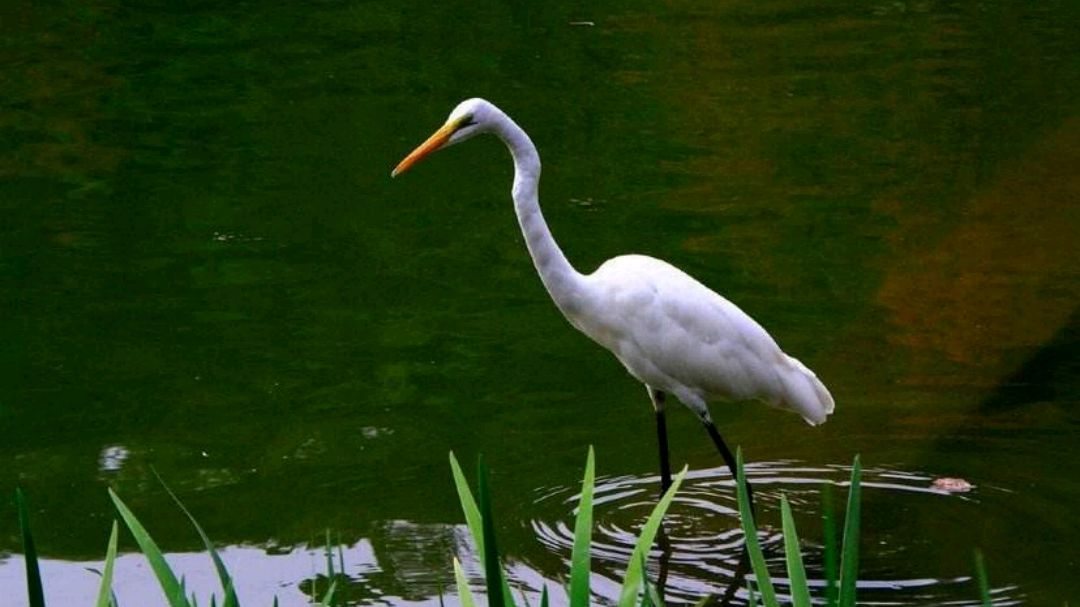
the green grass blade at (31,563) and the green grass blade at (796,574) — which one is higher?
the green grass blade at (31,563)

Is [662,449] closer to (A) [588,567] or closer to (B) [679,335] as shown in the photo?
(B) [679,335]

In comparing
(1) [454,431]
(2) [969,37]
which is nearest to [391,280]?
(1) [454,431]

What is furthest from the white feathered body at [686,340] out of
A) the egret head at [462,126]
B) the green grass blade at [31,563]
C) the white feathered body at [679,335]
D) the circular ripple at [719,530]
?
the green grass blade at [31,563]

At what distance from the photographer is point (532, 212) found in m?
4.46

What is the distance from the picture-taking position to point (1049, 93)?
886cm

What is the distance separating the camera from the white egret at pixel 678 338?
469 centimetres

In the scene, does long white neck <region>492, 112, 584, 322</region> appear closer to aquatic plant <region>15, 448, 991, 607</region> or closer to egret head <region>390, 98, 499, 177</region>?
egret head <region>390, 98, 499, 177</region>

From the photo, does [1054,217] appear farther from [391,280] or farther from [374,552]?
[374,552]

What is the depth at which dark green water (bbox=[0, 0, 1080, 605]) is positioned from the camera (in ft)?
15.7

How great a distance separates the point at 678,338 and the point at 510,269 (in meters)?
2.13

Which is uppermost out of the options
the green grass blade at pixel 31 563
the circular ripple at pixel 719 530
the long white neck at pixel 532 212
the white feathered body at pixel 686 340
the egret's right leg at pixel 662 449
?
the long white neck at pixel 532 212

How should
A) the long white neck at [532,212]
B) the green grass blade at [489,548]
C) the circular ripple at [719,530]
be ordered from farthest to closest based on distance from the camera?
1. the long white neck at [532,212]
2. the circular ripple at [719,530]
3. the green grass blade at [489,548]

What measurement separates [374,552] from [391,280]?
7.25 feet

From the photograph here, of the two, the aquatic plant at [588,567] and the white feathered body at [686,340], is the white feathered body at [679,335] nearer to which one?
the white feathered body at [686,340]
